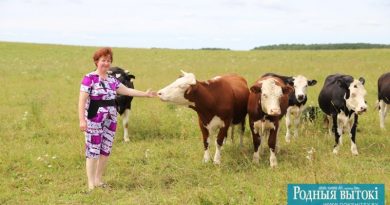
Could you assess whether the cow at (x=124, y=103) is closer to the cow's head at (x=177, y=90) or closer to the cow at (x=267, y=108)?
the cow's head at (x=177, y=90)

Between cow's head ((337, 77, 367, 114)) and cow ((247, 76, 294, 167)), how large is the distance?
3.76 feet

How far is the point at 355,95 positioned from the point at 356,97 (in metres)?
0.05

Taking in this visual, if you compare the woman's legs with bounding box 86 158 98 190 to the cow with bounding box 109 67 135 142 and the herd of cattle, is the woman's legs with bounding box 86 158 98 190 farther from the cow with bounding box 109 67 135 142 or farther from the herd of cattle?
the cow with bounding box 109 67 135 142

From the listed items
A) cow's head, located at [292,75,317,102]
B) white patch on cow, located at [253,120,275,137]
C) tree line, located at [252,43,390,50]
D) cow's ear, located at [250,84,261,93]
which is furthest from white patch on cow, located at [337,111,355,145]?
tree line, located at [252,43,390,50]

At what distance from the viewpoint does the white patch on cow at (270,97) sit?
7.77 meters

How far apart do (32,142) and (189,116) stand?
4.30 metres

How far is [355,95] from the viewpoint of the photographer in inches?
333

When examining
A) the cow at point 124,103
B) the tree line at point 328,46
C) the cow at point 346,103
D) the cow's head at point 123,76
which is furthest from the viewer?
the tree line at point 328,46

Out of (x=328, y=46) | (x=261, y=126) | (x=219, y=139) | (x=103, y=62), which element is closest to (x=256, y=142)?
(x=261, y=126)

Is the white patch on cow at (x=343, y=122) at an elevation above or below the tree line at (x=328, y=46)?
below

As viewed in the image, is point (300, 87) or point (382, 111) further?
point (382, 111)

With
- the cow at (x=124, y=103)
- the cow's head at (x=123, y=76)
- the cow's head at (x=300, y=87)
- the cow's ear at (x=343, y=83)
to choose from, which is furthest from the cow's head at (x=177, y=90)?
the cow's head at (x=123, y=76)

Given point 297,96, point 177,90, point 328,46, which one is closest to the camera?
point 177,90

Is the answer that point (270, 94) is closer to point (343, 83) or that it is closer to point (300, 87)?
point (343, 83)
